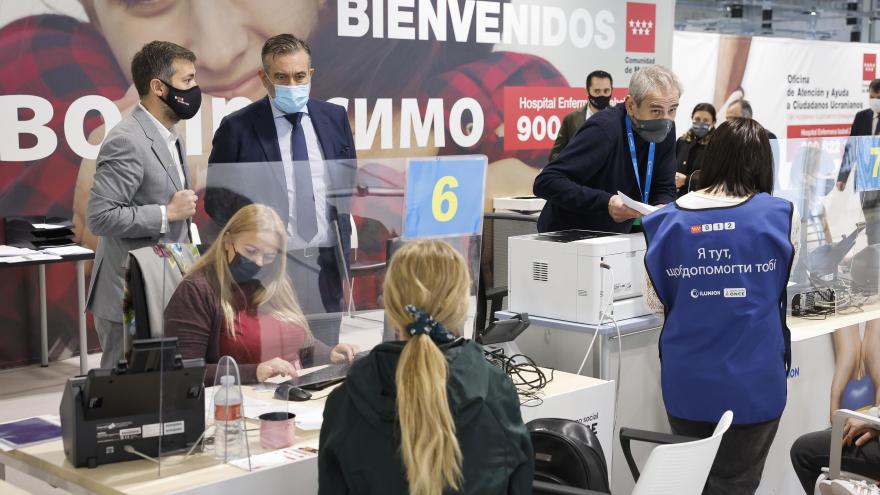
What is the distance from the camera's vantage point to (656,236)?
304 cm

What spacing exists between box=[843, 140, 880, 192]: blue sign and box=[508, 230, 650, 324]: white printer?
4.85ft

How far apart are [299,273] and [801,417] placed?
86.7 inches

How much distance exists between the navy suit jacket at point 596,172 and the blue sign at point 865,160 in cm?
106

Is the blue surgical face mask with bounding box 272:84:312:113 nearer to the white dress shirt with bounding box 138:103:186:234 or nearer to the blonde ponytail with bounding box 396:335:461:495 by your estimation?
the white dress shirt with bounding box 138:103:186:234

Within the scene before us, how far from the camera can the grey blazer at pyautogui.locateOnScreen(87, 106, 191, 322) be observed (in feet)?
11.2

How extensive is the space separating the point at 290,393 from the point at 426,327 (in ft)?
2.90

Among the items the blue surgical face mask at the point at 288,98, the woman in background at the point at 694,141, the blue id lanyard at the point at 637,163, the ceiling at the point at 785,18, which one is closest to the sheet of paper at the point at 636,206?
the blue id lanyard at the point at 637,163

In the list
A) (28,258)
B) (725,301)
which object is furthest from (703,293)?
(28,258)

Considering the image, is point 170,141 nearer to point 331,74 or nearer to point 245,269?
point 245,269

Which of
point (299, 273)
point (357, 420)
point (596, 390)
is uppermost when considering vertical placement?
point (299, 273)

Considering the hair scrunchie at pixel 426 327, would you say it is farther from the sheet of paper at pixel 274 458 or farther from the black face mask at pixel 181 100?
the black face mask at pixel 181 100

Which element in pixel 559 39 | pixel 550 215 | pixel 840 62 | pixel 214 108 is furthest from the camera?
pixel 840 62

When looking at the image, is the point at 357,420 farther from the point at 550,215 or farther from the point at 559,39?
the point at 559,39

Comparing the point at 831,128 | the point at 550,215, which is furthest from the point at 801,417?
the point at 831,128
